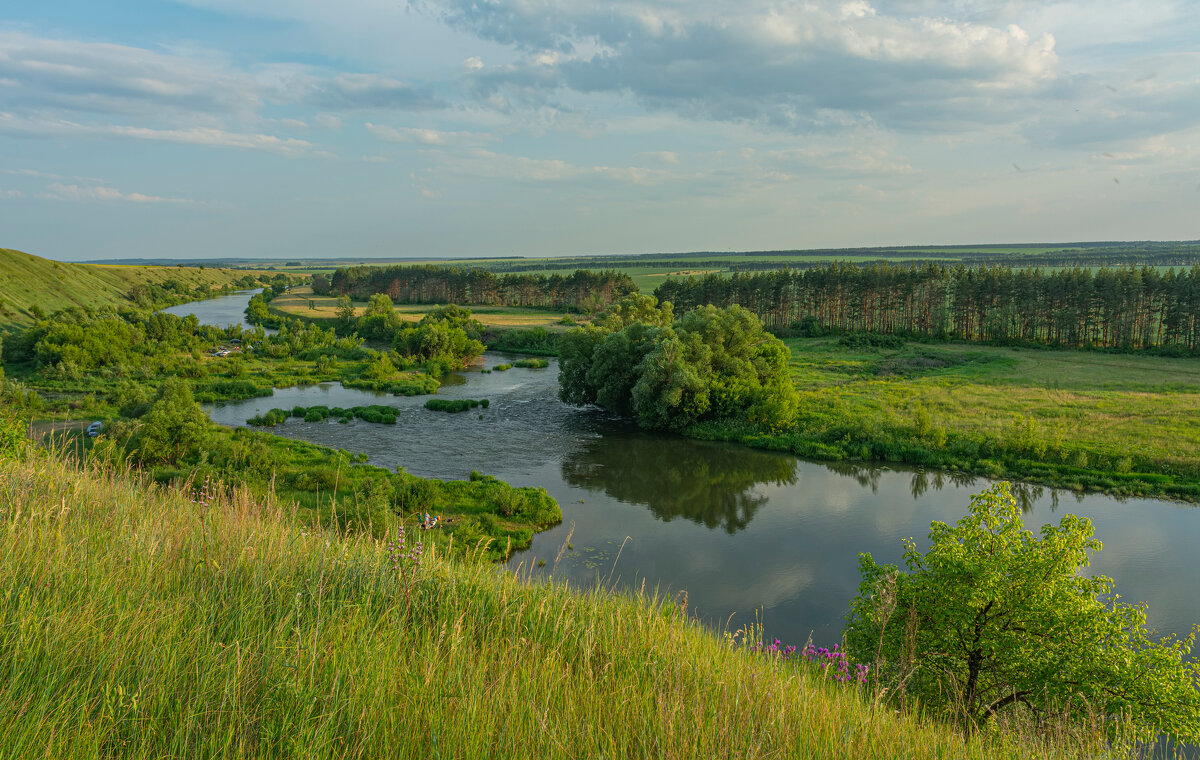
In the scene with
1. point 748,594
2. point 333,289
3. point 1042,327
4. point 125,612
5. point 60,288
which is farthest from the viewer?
point 333,289

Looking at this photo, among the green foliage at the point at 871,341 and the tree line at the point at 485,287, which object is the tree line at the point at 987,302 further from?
the tree line at the point at 485,287

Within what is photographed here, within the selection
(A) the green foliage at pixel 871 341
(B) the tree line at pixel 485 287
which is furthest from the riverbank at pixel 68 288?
(A) the green foliage at pixel 871 341

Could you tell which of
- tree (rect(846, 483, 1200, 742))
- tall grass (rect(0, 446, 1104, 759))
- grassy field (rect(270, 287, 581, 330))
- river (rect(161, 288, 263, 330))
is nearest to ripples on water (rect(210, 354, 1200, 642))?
tree (rect(846, 483, 1200, 742))

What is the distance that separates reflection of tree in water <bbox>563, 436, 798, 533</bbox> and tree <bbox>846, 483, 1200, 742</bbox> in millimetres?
13993

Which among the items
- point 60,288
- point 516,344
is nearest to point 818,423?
point 516,344

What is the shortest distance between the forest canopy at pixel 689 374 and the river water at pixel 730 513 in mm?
2025

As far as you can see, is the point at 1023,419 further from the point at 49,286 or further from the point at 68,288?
the point at 68,288

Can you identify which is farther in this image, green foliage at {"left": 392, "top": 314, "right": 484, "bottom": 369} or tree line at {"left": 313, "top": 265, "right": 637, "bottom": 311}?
tree line at {"left": 313, "top": 265, "right": 637, "bottom": 311}

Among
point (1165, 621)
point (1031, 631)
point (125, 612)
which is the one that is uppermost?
point (125, 612)

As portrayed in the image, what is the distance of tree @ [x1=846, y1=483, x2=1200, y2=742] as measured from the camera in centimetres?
902

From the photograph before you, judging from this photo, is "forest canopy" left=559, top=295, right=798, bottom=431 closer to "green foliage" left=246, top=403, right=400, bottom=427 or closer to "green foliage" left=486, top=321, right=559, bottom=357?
"green foliage" left=246, top=403, right=400, bottom=427

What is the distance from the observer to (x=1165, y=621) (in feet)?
58.2

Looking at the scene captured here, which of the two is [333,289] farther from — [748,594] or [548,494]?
[748,594]

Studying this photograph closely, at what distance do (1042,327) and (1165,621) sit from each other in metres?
63.6
